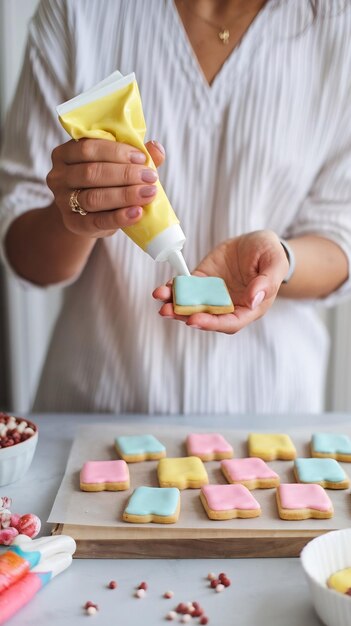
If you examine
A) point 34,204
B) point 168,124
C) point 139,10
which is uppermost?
point 139,10

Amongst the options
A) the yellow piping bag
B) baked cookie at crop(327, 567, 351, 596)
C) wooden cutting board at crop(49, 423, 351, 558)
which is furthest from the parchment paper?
the yellow piping bag

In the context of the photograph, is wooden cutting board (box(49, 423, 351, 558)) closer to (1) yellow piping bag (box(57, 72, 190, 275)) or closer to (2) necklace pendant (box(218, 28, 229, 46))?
(1) yellow piping bag (box(57, 72, 190, 275))

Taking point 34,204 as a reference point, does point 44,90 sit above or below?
above

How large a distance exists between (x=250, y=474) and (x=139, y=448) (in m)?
0.16

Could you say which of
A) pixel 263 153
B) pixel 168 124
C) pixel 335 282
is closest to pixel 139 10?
pixel 168 124

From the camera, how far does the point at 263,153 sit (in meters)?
1.18

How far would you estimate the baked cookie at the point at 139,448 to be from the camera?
3.17 ft

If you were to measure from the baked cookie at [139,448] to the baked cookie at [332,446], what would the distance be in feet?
0.66

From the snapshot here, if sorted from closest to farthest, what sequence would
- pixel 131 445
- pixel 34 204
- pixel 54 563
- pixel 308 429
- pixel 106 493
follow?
pixel 54 563 < pixel 106 493 < pixel 131 445 < pixel 308 429 < pixel 34 204

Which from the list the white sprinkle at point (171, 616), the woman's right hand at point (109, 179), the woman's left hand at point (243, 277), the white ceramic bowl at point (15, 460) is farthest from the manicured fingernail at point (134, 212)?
the white sprinkle at point (171, 616)

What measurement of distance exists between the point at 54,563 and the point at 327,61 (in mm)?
860

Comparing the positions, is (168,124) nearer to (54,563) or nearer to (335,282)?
(335,282)

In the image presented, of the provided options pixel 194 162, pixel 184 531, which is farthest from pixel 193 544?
pixel 194 162

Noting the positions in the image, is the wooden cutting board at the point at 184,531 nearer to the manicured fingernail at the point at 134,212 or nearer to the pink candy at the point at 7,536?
the pink candy at the point at 7,536
